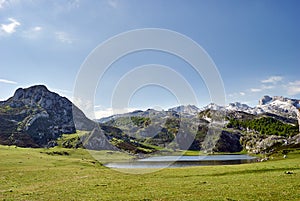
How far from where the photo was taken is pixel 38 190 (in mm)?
32344

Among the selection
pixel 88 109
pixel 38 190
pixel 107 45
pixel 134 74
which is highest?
pixel 107 45

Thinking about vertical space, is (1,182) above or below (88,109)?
below

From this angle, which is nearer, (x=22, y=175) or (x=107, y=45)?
(x=22, y=175)

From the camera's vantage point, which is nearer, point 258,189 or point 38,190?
point 258,189

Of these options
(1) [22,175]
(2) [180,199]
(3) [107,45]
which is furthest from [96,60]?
(2) [180,199]

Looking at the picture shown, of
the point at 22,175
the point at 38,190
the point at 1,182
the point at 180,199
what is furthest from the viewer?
the point at 22,175

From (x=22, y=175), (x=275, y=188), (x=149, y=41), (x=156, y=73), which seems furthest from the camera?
(x=156, y=73)

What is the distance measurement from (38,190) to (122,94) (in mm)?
29030

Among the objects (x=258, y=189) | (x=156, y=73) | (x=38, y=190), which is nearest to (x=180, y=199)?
(x=258, y=189)

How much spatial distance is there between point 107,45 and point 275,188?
41.0 m

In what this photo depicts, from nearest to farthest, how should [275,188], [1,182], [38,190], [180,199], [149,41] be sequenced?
[180,199]
[275,188]
[38,190]
[1,182]
[149,41]

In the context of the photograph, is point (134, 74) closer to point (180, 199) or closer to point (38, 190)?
point (38, 190)

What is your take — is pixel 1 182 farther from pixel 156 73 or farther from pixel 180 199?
pixel 156 73

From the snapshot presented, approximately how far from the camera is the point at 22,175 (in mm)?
45719
